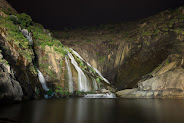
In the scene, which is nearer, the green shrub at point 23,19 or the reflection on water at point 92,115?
the reflection on water at point 92,115

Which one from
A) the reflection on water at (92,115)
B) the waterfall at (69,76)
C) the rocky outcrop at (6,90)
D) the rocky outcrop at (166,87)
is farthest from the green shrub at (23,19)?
the rocky outcrop at (166,87)

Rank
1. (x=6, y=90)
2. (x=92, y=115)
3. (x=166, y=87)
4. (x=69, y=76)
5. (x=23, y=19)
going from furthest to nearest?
(x=23, y=19), (x=69, y=76), (x=166, y=87), (x=6, y=90), (x=92, y=115)

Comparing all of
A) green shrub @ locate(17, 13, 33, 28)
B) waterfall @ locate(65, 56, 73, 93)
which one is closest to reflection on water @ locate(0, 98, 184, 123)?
waterfall @ locate(65, 56, 73, 93)

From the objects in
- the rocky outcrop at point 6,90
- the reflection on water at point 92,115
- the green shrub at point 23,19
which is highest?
the green shrub at point 23,19

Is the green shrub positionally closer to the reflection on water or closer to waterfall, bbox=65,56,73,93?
waterfall, bbox=65,56,73,93

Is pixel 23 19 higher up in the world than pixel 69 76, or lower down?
higher up

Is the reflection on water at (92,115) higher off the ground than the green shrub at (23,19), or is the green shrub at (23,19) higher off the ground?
the green shrub at (23,19)

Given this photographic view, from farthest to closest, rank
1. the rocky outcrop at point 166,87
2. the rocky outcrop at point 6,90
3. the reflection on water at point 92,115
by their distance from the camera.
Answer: the rocky outcrop at point 166,87
the rocky outcrop at point 6,90
the reflection on water at point 92,115

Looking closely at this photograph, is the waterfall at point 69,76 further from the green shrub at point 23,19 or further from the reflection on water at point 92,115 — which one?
the reflection on water at point 92,115

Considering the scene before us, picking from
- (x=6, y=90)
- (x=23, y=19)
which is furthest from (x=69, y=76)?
(x=6, y=90)

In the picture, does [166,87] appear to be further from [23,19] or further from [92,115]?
[23,19]

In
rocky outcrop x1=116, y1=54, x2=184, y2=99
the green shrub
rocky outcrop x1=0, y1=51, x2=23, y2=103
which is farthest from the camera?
→ the green shrub

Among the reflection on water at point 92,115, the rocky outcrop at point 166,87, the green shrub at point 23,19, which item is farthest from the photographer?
the green shrub at point 23,19

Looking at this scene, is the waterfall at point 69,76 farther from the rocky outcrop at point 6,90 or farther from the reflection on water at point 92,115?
the reflection on water at point 92,115
